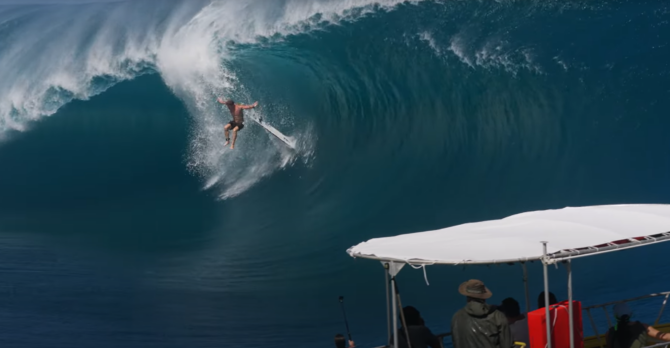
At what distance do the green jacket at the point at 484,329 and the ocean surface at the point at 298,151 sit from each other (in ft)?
14.3

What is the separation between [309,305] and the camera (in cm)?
1031

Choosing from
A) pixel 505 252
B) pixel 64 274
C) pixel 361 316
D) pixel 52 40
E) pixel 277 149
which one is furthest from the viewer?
pixel 52 40

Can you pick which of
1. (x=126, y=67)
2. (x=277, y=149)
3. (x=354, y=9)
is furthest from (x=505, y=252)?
(x=126, y=67)

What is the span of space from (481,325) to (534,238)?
1.13 m

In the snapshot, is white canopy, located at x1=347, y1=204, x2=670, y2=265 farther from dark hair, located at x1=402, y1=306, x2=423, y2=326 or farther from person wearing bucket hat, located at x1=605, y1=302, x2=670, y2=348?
person wearing bucket hat, located at x1=605, y1=302, x2=670, y2=348

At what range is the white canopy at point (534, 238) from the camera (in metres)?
5.34

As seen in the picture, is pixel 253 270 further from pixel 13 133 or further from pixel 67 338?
pixel 13 133

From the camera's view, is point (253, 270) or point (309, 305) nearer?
point (309, 305)

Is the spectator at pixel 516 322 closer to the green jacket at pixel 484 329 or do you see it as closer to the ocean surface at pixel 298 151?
the green jacket at pixel 484 329

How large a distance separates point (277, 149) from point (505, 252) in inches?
462

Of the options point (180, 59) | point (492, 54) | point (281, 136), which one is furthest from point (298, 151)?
point (492, 54)

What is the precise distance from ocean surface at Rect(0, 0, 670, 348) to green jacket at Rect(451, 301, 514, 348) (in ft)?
14.3

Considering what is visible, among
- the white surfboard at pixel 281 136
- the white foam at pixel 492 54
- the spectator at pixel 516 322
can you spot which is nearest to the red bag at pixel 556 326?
the spectator at pixel 516 322

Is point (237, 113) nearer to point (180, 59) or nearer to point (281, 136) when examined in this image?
point (281, 136)
